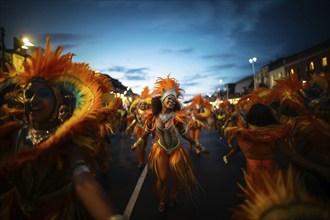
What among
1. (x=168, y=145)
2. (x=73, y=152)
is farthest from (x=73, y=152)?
(x=168, y=145)

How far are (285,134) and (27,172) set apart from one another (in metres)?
3.33

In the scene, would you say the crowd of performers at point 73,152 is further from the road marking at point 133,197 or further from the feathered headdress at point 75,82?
the road marking at point 133,197

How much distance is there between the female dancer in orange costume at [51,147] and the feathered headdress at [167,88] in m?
3.63

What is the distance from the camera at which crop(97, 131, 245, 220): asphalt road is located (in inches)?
188

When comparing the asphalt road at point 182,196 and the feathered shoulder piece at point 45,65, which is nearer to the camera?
the feathered shoulder piece at point 45,65

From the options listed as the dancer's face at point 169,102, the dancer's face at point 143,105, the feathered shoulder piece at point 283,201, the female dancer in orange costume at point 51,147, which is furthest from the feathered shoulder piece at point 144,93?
the feathered shoulder piece at point 283,201

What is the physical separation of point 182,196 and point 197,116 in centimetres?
759

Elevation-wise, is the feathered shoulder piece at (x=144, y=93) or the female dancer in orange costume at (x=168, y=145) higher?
the feathered shoulder piece at (x=144, y=93)

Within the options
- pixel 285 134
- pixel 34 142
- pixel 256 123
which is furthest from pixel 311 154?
pixel 34 142

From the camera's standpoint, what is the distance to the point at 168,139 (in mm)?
5430

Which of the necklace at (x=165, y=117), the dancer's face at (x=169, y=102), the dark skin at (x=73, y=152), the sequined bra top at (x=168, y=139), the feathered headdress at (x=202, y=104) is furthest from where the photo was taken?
the feathered headdress at (x=202, y=104)

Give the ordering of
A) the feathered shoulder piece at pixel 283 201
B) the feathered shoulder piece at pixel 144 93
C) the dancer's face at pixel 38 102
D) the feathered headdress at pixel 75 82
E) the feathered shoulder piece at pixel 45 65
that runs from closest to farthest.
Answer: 1. the feathered shoulder piece at pixel 283 201
2. the feathered headdress at pixel 75 82
3. the dancer's face at pixel 38 102
4. the feathered shoulder piece at pixel 45 65
5. the feathered shoulder piece at pixel 144 93

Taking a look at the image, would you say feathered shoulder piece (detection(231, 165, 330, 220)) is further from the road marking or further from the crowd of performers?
the road marking

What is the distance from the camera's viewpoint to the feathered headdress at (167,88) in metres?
6.00
